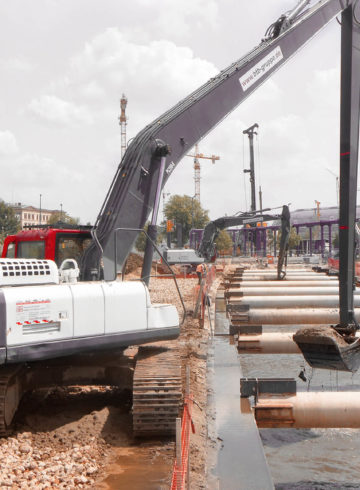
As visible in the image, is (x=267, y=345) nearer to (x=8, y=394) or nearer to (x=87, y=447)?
(x=87, y=447)

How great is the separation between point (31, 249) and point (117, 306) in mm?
2552

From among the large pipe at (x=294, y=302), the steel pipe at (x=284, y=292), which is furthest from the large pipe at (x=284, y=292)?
the large pipe at (x=294, y=302)

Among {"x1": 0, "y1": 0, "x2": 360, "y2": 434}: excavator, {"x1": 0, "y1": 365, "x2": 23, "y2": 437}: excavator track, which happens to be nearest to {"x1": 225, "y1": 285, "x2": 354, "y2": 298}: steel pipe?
{"x1": 0, "y1": 0, "x2": 360, "y2": 434}: excavator

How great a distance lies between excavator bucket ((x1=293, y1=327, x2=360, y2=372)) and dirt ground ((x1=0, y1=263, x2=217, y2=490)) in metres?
1.69

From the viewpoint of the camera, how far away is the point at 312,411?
665 cm

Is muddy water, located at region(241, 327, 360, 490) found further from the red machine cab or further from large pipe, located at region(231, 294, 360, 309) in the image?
large pipe, located at region(231, 294, 360, 309)

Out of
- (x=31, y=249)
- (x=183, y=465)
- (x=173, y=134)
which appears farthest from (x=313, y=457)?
(x=173, y=134)

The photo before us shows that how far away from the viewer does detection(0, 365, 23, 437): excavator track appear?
626 cm

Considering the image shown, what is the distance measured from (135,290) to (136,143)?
4.10 metres

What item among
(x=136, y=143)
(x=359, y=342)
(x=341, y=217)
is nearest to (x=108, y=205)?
(x=136, y=143)

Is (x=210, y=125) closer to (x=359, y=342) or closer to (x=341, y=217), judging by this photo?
(x=341, y=217)

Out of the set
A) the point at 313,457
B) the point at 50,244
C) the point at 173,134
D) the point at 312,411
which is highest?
the point at 173,134

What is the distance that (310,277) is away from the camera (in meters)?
25.2

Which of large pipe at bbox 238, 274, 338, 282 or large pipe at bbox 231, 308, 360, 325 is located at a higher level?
large pipe at bbox 238, 274, 338, 282
